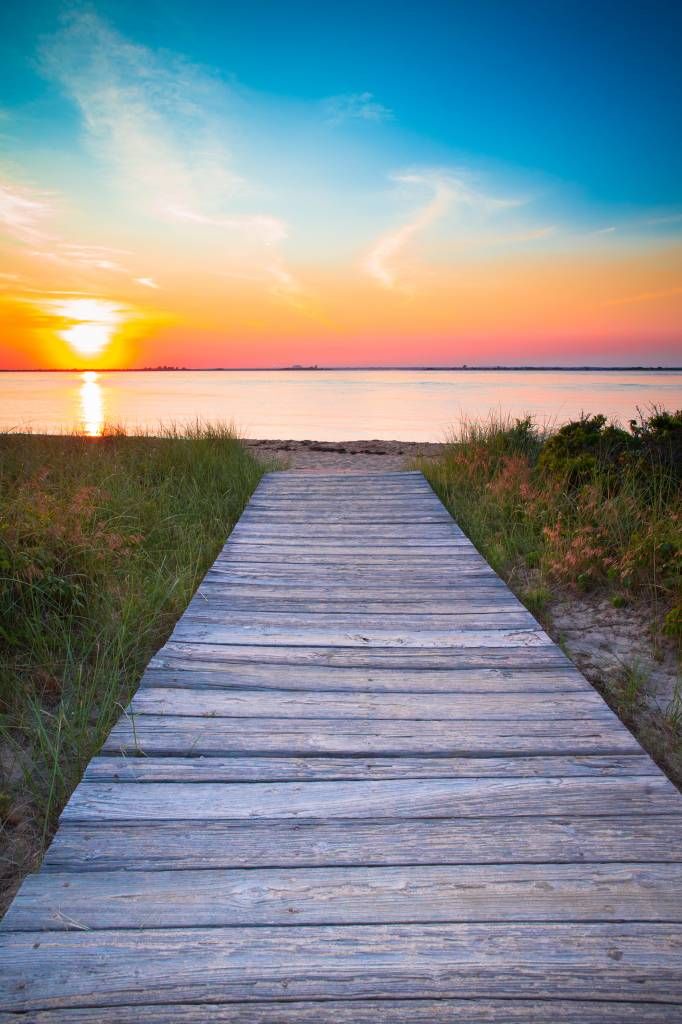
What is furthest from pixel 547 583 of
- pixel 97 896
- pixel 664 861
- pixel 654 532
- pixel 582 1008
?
pixel 97 896

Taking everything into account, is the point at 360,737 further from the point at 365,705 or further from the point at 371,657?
the point at 371,657

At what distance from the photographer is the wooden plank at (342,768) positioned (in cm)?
186

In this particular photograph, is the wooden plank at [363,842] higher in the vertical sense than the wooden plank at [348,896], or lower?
higher

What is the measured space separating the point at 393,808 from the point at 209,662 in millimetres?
A: 1152

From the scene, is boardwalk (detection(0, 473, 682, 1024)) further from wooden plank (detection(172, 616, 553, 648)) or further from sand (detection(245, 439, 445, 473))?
sand (detection(245, 439, 445, 473))

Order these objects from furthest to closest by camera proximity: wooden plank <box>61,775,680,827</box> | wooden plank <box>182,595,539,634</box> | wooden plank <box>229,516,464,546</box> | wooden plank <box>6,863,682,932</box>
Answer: wooden plank <box>229,516,464,546</box>
wooden plank <box>182,595,539,634</box>
wooden plank <box>61,775,680,827</box>
wooden plank <box>6,863,682,932</box>

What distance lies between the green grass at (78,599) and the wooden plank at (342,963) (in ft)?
2.13

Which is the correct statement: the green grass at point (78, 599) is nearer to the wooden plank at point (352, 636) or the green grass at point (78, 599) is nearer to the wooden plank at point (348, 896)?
the wooden plank at point (352, 636)

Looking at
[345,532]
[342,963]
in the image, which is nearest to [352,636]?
[342,963]

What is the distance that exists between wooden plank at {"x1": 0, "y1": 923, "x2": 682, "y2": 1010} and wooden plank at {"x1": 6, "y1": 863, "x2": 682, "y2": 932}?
3cm

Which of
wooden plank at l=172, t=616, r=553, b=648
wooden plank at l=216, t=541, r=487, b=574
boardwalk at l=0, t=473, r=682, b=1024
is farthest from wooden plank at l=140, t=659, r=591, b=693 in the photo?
wooden plank at l=216, t=541, r=487, b=574

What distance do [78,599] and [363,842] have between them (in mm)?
2456

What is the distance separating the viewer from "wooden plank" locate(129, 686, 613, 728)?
2.20 metres

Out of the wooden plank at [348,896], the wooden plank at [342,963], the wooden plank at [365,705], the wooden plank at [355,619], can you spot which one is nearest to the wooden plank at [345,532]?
the wooden plank at [355,619]
